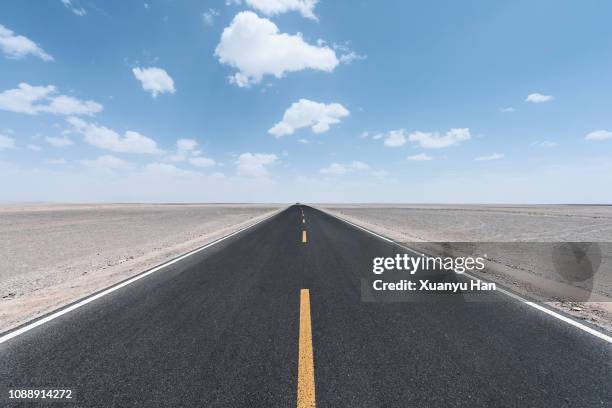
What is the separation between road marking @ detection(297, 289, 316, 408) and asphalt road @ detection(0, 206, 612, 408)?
6 centimetres

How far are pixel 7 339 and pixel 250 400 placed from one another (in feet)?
11.9

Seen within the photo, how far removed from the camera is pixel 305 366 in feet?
10.1

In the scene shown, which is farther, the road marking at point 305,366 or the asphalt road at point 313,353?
the asphalt road at point 313,353

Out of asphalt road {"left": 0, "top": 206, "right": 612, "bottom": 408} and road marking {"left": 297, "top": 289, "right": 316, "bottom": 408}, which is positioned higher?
road marking {"left": 297, "top": 289, "right": 316, "bottom": 408}

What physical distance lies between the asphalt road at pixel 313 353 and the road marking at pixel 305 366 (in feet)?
0.19

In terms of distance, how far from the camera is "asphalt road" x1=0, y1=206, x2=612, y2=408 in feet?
8.75

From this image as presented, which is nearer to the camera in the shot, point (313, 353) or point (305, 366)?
point (305, 366)

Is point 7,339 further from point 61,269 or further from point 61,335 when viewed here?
point 61,269

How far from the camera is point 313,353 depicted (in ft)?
11.0

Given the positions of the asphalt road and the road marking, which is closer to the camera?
the road marking

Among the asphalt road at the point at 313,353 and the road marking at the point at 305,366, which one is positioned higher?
the road marking at the point at 305,366

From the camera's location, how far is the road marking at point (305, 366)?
2555 millimetres

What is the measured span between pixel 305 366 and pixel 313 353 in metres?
0.29

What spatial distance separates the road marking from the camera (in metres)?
2.55
